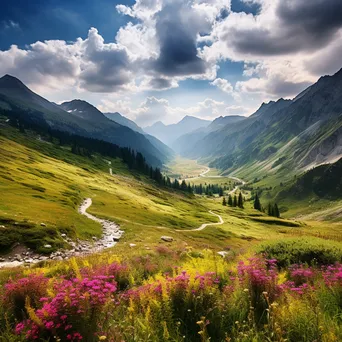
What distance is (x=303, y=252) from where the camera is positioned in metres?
17.1

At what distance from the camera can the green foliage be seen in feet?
54.6

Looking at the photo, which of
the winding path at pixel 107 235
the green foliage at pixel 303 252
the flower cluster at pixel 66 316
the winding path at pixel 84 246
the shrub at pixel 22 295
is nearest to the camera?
the flower cluster at pixel 66 316

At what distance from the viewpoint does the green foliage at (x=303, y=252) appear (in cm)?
1666

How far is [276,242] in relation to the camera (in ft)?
60.1

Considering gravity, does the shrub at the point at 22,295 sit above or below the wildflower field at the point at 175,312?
below

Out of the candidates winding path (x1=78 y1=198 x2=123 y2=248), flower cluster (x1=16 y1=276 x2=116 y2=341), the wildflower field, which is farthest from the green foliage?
winding path (x1=78 y1=198 x2=123 y2=248)

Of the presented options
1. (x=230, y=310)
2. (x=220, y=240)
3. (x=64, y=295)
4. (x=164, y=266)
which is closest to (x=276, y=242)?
(x=164, y=266)

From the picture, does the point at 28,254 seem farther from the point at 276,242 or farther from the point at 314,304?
the point at 314,304

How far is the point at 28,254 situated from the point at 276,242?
25.7 meters

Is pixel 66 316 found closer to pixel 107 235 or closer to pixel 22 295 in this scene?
pixel 22 295

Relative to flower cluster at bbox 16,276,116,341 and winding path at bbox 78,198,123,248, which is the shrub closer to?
flower cluster at bbox 16,276,116,341

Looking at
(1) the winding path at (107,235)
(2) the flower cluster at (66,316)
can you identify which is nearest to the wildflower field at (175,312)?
(2) the flower cluster at (66,316)

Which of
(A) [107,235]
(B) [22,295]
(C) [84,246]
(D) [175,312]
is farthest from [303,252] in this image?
(A) [107,235]

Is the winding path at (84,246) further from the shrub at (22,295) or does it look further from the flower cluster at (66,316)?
the flower cluster at (66,316)
